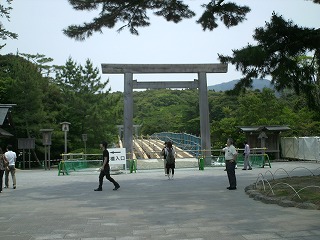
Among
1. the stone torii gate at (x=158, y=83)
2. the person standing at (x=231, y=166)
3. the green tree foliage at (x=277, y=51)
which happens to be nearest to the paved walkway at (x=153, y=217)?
the person standing at (x=231, y=166)

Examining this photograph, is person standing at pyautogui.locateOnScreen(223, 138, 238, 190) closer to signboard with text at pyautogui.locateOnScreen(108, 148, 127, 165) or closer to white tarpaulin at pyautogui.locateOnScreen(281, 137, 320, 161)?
signboard with text at pyautogui.locateOnScreen(108, 148, 127, 165)

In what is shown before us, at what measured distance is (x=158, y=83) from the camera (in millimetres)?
21266

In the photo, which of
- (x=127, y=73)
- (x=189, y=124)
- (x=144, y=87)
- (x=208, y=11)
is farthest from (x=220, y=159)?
(x=189, y=124)

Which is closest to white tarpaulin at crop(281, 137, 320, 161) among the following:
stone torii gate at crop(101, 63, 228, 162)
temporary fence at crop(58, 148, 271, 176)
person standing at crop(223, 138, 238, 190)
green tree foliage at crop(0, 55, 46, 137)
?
temporary fence at crop(58, 148, 271, 176)

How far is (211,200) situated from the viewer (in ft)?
29.4

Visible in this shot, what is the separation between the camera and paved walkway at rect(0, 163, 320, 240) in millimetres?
Result: 5504

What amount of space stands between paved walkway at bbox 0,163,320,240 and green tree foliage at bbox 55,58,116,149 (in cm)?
2226

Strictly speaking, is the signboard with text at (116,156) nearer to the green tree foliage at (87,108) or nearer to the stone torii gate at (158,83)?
the stone torii gate at (158,83)

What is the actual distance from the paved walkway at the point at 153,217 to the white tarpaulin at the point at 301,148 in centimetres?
1552

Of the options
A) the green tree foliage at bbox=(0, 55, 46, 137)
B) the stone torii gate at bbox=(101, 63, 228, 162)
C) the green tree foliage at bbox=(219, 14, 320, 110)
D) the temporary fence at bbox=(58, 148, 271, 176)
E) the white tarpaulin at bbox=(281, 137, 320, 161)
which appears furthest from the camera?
the green tree foliage at bbox=(0, 55, 46, 137)

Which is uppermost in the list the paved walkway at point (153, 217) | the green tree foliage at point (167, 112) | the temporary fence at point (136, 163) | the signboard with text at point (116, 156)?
the green tree foliage at point (167, 112)

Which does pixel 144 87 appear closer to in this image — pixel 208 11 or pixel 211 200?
pixel 208 11

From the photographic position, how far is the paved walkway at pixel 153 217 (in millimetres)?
5504

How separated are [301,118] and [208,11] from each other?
23285 millimetres
